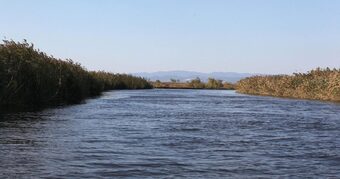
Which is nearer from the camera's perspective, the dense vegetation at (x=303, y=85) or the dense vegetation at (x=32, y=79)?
the dense vegetation at (x=32, y=79)

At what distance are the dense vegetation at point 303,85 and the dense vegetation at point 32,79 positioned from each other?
26.5 m

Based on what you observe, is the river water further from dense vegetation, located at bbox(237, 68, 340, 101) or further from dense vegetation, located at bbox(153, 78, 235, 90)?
dense vegetation, located at bbox(153, 78, 235, 90)

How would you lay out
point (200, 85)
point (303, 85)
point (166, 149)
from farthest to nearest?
point (200, 85) → point (303, 85) → point (166, 149)

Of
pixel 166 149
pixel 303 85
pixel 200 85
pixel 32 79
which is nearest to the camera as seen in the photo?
pixel 166 149

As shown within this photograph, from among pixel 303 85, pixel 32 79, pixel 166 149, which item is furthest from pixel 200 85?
pixel 166 149

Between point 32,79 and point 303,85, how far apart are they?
39510mm

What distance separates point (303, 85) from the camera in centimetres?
6838

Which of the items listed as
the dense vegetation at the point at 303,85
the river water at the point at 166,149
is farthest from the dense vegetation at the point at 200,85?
the river water at the point at 166,149

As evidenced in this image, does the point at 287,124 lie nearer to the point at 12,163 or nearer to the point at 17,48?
the point at 12,163

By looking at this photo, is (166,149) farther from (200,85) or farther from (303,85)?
(200,85)

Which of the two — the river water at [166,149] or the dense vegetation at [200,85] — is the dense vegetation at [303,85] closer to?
the river water at [166,149]

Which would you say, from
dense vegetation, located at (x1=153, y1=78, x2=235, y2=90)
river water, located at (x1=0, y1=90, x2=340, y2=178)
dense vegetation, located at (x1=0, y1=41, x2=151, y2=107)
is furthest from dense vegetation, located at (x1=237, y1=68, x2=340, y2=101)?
dense vegetation, located at (x1=153, y1=78, x2=235, y2=90)

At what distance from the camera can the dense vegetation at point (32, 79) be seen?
112 feet

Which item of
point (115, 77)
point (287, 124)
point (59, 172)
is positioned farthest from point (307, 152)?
point (115, 77)
